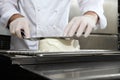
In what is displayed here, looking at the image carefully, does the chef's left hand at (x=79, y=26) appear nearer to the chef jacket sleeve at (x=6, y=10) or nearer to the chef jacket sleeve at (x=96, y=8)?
the chef jacket sleeve at (x=96, y=8)

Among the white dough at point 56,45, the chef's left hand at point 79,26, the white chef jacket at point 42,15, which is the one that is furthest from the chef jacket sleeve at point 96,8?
the white dough at point 56,45

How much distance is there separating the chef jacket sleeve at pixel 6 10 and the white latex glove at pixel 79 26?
1.22 feet

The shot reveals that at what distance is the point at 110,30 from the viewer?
293 cm

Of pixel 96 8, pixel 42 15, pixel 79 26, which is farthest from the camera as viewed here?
pixel 42 15

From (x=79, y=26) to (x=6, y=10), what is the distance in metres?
0.47

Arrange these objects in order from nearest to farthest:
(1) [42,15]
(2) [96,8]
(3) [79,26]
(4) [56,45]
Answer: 1. (4) [56,45]
2. (3) [79,26]
3. (2) [96,8]
4. (1) [42,15]

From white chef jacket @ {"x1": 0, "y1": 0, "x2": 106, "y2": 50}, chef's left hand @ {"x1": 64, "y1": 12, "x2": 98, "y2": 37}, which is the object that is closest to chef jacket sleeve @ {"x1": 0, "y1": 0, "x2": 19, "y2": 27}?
white chef jacket @ {"x1": 0, "y1": 0, "x2": 106, "y2": 50}

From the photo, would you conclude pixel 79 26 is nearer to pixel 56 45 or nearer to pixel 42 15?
pixel 56 45

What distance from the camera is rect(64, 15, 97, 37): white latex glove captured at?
106 centimetres

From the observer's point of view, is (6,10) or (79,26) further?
(6,10)

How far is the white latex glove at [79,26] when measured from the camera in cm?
106

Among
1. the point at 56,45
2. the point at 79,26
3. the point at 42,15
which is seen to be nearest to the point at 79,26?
the point at 79,26

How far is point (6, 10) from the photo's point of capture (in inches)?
52.5

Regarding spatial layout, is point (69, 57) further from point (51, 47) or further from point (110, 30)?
point (110, 30)
